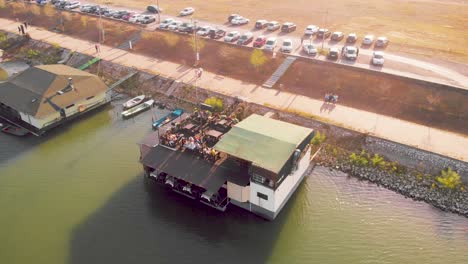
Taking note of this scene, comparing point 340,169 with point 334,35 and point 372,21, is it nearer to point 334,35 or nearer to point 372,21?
point 334,35

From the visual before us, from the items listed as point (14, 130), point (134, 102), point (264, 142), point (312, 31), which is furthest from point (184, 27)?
point (264, 142)

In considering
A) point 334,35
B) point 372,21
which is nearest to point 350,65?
point 334,35

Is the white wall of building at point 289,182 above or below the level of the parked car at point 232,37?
below

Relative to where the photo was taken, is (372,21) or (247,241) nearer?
(247,241)

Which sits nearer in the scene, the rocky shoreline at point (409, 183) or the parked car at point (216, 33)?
the rocky shoreline at point (409, 183)

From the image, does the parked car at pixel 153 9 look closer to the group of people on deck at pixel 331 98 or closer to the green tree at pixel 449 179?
the group of people on deck at pixel 331 98

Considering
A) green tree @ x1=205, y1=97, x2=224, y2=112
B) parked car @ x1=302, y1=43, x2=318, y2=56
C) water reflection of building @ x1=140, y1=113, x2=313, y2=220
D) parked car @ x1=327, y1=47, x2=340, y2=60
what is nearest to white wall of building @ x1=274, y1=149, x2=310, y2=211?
water reflection of building @ x1=140, y1=113, x2=313, y2=220

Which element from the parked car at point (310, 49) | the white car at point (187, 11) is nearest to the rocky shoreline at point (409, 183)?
the parked car at point (310, 49)
